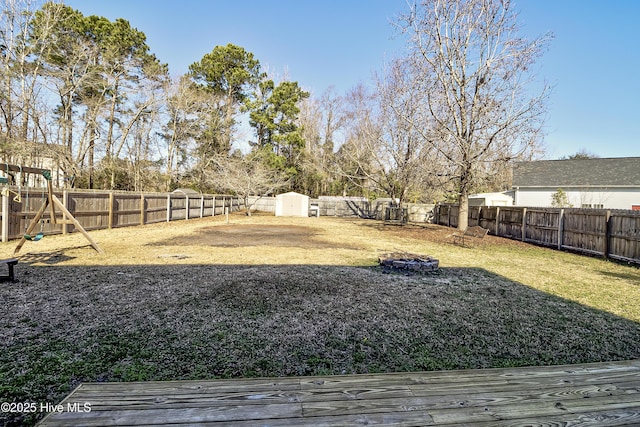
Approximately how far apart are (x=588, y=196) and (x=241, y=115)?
28910mm

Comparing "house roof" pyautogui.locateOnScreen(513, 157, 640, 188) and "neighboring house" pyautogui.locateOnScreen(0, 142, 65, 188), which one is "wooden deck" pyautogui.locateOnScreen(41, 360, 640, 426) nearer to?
"neighboring house" pyautogui.locateOnScreen(0, 142, 65, 188)

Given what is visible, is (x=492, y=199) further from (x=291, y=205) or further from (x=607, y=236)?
(x=607, y=236)

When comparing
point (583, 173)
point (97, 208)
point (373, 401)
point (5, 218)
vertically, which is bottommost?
point (373, 401)

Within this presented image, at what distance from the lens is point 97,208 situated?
1212 cm

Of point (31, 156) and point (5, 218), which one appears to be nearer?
point (5, 218)

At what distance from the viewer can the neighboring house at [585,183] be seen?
2200 cm

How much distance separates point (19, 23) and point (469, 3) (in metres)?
19.8

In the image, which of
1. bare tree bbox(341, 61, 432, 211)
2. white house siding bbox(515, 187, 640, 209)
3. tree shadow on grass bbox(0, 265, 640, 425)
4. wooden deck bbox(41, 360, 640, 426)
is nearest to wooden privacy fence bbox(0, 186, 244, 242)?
tree shadow on grass bbox(0, 265, 640, 425)

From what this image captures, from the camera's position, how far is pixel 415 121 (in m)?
14.6

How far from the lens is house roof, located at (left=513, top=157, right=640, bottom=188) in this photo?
73.4ft

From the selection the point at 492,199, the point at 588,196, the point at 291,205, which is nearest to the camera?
the point at 588,196

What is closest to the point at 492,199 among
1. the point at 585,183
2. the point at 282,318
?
the point at 585,183

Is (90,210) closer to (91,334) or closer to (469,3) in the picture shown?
(91,334)

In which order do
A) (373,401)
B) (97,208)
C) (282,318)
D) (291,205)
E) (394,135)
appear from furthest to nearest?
(291,205) → (394,135) → (97,208) → (282,318) → (373,401)
